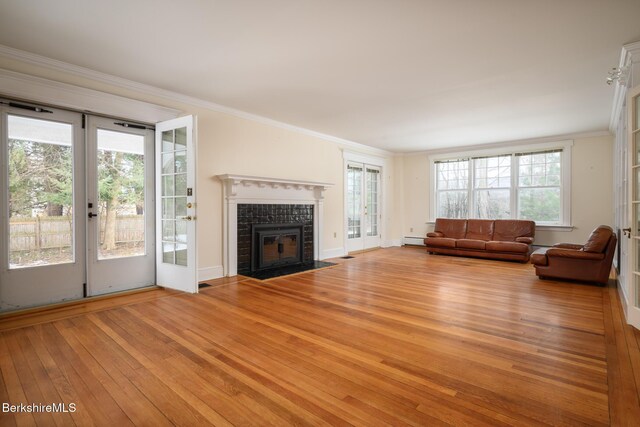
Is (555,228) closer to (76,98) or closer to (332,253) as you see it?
(332,253)

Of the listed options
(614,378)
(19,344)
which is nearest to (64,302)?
(19,344)

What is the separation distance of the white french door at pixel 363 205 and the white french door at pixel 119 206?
4.22 m

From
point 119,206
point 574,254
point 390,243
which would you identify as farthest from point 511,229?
point 119,206

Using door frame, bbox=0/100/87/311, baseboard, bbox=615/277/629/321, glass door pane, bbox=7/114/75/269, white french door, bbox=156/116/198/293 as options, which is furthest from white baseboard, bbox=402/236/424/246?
glass door pane, bbox=7/114/75/269

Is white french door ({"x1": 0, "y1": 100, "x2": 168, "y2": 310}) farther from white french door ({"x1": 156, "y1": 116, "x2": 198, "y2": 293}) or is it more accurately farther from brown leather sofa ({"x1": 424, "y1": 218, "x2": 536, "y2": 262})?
brown leather sofa ({"x1": 424, "y1": 218, "x2": 536, "y2": 262})

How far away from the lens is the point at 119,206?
3.98 metres

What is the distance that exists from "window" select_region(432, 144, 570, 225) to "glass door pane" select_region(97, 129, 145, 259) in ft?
22.6

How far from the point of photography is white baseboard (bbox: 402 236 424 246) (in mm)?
8680

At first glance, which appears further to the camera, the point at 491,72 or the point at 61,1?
the point at 491,72

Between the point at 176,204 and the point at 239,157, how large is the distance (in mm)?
1427

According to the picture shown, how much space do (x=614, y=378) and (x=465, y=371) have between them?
892mm

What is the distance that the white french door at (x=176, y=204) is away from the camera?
12.6 feet

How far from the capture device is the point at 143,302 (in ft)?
11.8

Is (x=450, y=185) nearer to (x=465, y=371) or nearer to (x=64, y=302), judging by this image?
(x=465, y=371)
